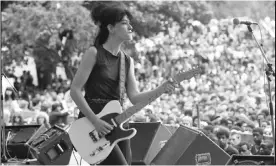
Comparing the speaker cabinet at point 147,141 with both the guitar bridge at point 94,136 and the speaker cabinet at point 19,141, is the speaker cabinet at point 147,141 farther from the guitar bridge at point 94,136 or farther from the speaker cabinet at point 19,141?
the guitar bridge at point 94,136

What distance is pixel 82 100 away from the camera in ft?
15.4

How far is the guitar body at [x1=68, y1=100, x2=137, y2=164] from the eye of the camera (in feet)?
15.5

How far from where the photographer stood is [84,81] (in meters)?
→ 4.75

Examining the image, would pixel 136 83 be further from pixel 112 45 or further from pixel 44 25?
pixel 44 25

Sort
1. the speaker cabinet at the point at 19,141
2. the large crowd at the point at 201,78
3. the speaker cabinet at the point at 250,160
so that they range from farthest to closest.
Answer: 1. the large crowd at the point at 201,78
2. the speaker cabinet at the point at 19,141
3. the speaker cabinet at the point at 250,160

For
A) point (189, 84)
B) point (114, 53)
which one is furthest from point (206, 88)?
point (114, 53)

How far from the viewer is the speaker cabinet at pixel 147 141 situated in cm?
750

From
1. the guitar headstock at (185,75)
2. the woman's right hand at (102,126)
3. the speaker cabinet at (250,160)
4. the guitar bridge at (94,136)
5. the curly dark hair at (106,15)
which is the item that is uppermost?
the curly dark hair at (106,15)

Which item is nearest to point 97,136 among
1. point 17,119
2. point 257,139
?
point 257,139

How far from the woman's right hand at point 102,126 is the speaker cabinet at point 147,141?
277 centimetres

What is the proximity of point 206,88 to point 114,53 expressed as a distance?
1731 cm

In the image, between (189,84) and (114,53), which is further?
(189,84)

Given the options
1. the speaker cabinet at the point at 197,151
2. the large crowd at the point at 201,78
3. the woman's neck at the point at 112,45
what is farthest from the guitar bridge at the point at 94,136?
the large crowd at the point at 201,78

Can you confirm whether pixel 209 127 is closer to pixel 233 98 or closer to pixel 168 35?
pixel 233 98
